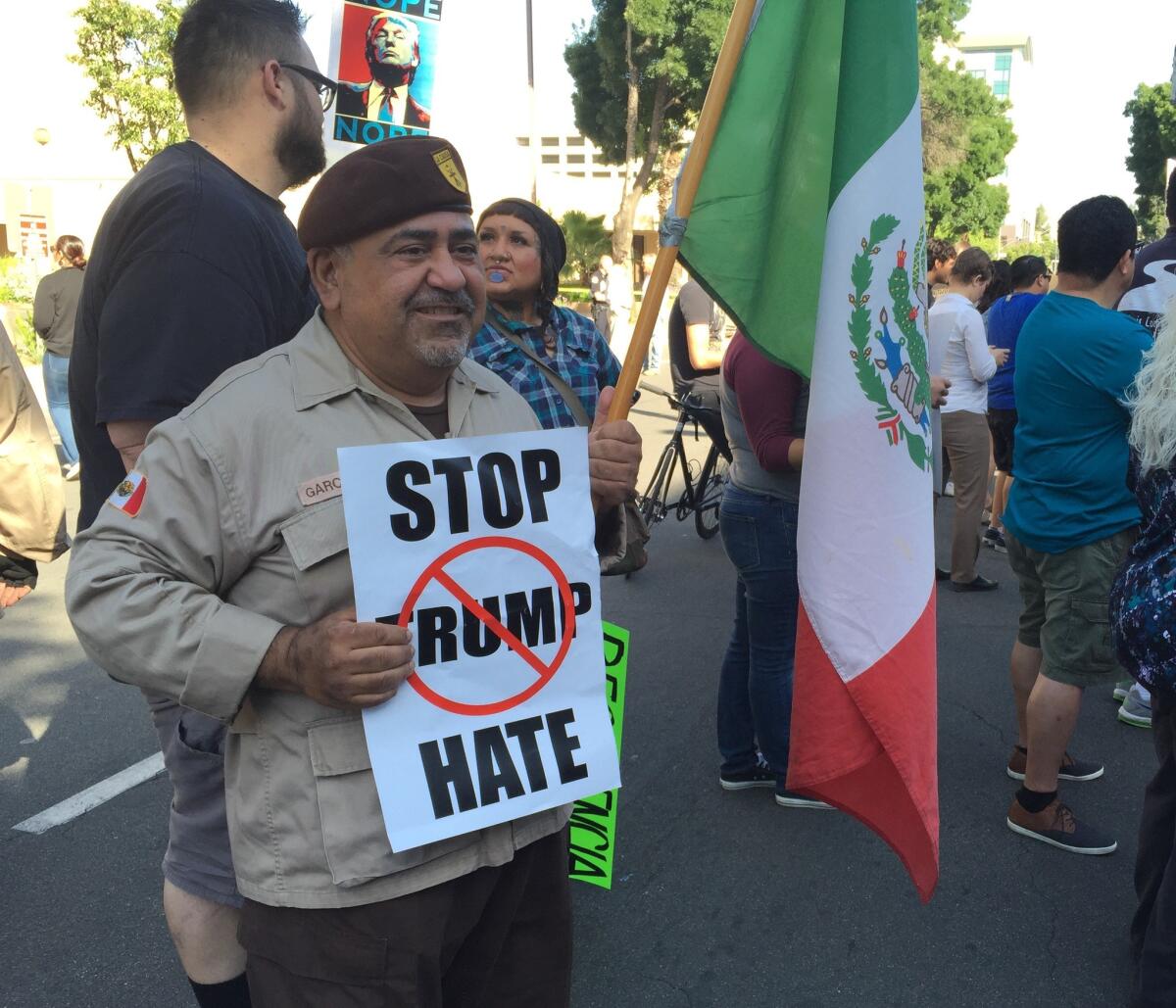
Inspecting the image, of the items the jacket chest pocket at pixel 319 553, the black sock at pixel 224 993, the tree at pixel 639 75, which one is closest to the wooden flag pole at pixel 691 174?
the jacket chest pocket at pixel 319 553

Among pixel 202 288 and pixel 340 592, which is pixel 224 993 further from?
pixel 202 288

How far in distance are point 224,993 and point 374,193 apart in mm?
1571

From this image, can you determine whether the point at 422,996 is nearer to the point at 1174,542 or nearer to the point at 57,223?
the point at 1174,542

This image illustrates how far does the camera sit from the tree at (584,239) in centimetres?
3125

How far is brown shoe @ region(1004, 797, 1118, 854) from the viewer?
3.46 meters

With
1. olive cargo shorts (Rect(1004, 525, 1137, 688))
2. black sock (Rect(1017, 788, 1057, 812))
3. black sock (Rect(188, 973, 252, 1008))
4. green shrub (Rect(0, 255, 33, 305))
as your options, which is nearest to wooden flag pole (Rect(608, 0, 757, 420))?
black sock (Rect(188, 973, 252, 1008))

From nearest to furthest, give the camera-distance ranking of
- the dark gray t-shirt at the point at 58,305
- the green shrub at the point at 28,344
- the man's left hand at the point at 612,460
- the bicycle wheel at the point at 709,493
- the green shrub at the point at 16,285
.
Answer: the man's left hand at the point at 612,460 < the bicycle wheel at the point at 709,493 < the dark gray t-shirt at the point at 58,305 < the green shrub at the point at 28,344 < the green shrub at the point at 16,285

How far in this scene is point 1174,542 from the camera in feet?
7.61

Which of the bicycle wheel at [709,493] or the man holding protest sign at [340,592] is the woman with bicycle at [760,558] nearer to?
the man holding protest sign at [340,592]

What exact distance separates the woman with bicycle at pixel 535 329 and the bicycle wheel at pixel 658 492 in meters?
4.32

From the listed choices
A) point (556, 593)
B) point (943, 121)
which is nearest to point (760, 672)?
point (556, 593)

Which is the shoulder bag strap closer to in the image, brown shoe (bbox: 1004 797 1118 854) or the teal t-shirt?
the teal t-shirt

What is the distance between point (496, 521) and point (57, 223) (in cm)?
2978

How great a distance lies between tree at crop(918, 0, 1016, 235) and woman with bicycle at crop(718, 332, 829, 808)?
34509 mm
